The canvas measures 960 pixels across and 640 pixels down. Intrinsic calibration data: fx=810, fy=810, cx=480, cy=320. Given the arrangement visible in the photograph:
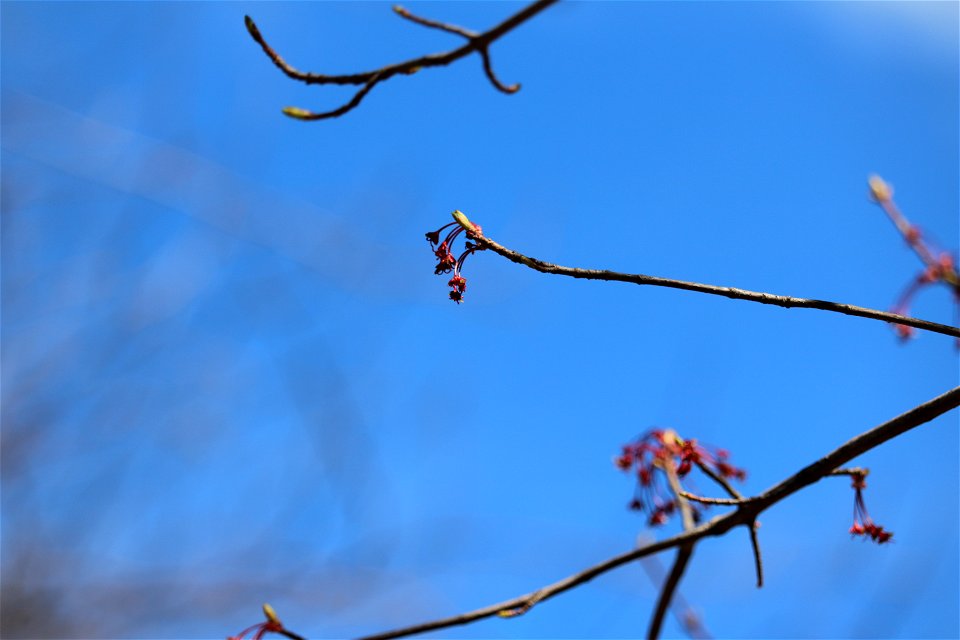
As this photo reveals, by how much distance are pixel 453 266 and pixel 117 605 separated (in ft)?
13.0

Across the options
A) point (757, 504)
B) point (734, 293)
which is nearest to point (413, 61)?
point (734, 293)

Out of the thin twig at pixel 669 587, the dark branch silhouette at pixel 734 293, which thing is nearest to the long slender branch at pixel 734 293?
the dark branch silhouette at pixel 734 293

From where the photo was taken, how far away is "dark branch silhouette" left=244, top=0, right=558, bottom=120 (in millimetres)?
1347

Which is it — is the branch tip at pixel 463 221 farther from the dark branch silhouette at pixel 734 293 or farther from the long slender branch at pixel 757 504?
the long slender branch at pixel 757 504

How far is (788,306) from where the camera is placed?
141cm

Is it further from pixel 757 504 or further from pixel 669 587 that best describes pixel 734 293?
pixel 669 587

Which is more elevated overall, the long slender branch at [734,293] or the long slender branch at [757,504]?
the long slender branch at [734,293]

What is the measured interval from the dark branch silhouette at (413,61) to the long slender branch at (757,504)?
3.12 feet

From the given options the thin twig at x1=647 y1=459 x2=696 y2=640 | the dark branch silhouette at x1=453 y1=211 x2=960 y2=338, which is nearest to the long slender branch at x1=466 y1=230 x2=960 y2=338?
the dark branch silhouette at x1=453 y1=211 x2=960 y2=338

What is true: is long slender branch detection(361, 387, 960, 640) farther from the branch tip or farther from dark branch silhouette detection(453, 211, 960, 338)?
the branch tip

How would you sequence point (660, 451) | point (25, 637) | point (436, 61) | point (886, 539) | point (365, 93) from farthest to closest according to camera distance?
point (25, 637), point (660, 451), point (886, 539), point (365, 93), point (436, 61)

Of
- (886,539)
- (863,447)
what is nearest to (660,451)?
(886,539)

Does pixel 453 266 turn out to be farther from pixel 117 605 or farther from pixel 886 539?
pixel 117 605

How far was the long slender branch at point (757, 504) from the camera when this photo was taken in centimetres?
145
